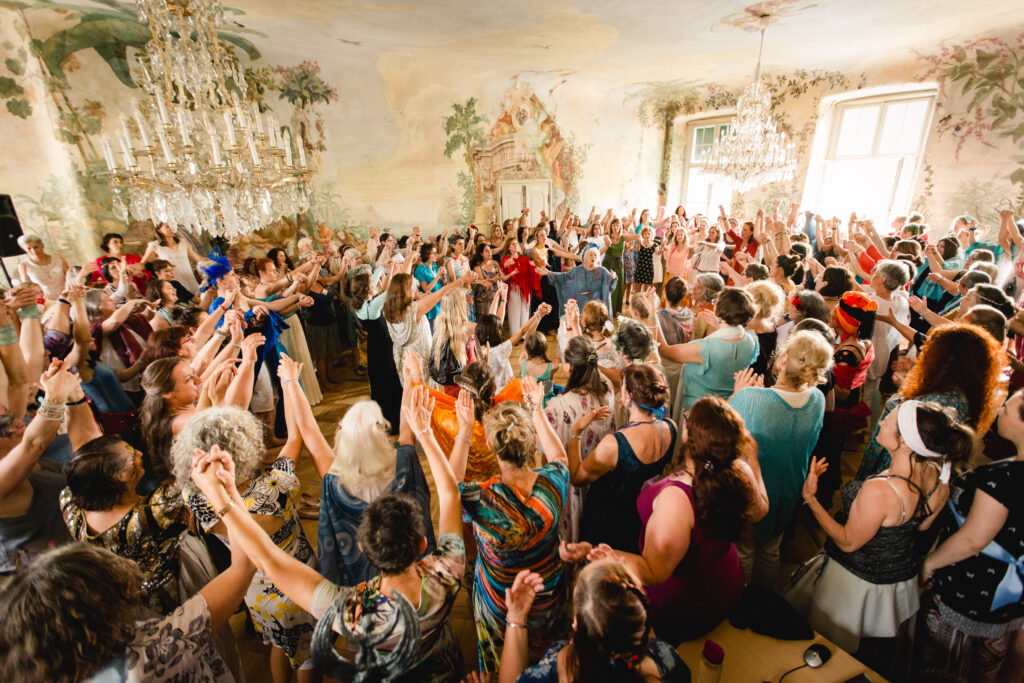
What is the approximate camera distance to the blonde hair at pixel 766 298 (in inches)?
126

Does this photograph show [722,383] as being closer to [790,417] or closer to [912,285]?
[790,417]

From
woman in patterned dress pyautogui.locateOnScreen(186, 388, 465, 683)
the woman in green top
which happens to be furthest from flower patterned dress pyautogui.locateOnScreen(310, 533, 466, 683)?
the woman in green top

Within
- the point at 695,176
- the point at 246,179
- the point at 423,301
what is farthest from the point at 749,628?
the point at 695,176

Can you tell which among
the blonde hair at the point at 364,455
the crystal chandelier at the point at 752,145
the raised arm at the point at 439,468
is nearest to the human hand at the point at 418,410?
the raised arm at the point at 439,468

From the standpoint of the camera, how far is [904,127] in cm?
863

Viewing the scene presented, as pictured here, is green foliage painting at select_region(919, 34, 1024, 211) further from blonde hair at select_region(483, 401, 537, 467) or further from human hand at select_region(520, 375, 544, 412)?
blonde hair at select_region(483, 401, 537, 467)

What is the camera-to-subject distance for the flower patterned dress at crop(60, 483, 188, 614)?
5.02 ft

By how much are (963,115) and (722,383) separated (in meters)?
8.92

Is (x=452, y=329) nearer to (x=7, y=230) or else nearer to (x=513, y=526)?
(x=513, y=526)

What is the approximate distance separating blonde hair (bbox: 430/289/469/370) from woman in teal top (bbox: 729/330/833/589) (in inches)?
70.4

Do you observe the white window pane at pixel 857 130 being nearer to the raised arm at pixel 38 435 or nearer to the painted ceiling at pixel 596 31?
the painted ceiling at pixel 596 31

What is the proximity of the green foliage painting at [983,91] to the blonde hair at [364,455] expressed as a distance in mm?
10490

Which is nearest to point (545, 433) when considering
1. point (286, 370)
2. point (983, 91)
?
point (286, 370)

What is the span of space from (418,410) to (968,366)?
8.49ft
